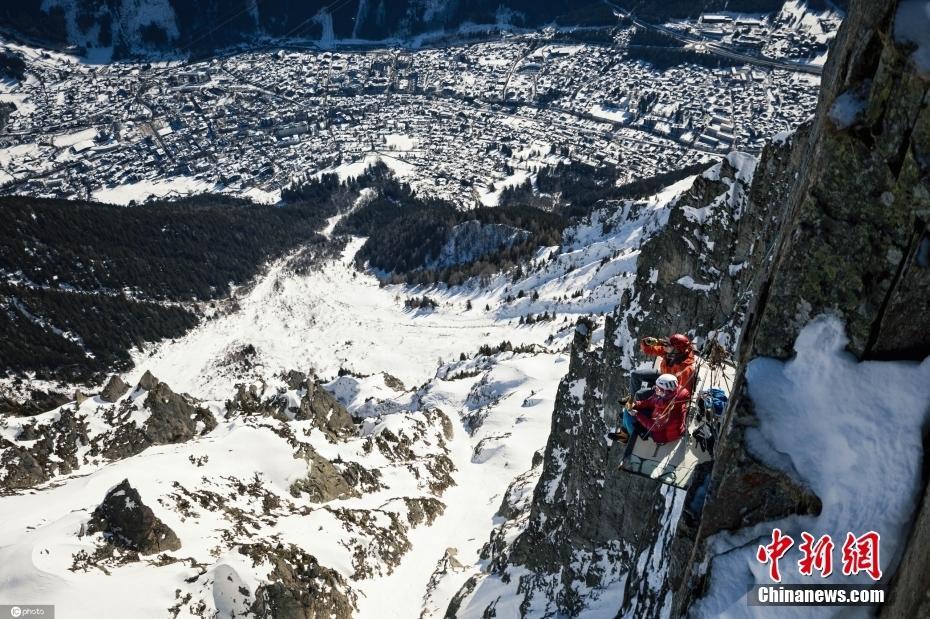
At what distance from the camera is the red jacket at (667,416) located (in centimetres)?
1498

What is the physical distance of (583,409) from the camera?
119 ft

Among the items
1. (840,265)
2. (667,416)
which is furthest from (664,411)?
(840,265)

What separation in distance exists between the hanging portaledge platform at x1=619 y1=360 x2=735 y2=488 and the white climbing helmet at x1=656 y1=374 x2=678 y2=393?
934 millimetres

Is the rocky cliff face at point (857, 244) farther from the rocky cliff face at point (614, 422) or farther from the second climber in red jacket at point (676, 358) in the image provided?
the rocky cliff face at point (614, 422)

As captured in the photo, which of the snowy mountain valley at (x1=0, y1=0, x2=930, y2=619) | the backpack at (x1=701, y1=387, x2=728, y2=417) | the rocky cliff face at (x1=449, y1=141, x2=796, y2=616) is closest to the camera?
the snowy mountain valley at (x1=0, y1=0, x2=930, y2=619)

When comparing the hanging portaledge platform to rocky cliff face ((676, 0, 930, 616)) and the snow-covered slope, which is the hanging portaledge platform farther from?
the snow-covered slope

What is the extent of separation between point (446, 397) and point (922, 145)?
78498 millimetres

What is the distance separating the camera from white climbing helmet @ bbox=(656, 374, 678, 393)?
14.7 m

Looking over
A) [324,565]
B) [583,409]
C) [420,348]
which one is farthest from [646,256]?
[420,348]

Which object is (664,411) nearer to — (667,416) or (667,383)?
(667,416)

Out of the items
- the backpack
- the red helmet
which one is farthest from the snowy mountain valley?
the red helmet

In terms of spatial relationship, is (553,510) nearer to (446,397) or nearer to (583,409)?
(583,409)

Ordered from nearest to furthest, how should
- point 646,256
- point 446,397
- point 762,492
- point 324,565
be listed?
point 762,492, point 646,256, point 324,565, point 446,397

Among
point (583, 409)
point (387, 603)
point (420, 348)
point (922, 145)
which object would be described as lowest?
point (420, 348)
